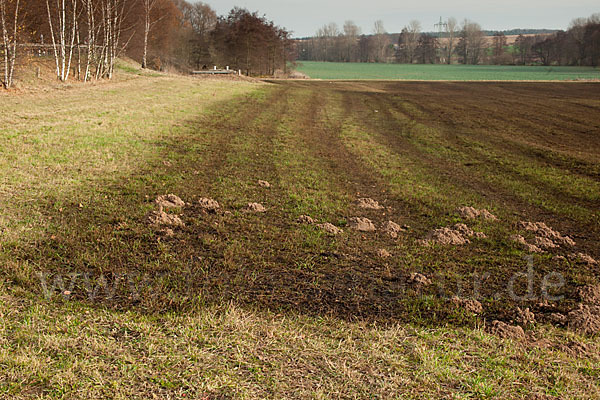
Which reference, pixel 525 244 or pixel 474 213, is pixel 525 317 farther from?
pixel 474 213

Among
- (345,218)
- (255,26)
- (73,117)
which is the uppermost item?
(255,26)

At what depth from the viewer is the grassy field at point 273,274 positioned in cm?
295

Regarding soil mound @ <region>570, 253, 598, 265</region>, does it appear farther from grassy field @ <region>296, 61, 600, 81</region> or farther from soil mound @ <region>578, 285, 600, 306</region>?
grassy field @ <region>296, 61, 600, 81</region>

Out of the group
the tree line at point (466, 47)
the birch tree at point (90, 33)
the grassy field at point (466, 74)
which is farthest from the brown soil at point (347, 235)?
the tree line at point (466, 47)

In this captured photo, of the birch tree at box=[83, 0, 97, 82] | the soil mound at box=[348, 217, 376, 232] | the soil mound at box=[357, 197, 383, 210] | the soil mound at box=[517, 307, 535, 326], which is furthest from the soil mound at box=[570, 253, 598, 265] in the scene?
the birch tree at box=[83, 0, 97, 82]

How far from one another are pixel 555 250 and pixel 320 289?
323cm

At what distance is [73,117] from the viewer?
40.2 feet

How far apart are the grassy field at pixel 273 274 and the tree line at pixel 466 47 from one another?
9144 centimetres

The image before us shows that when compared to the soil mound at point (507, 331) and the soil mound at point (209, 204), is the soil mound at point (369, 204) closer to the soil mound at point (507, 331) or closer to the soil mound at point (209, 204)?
the soil mound at point (209, 204)

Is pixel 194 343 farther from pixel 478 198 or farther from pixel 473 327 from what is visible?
pixel 478 198

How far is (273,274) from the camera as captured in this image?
14.6 feet

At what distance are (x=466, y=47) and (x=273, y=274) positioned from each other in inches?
4846

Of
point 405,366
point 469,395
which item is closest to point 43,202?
point 405,366

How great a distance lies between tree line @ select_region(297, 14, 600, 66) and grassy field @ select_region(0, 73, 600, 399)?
9144 centimetres
